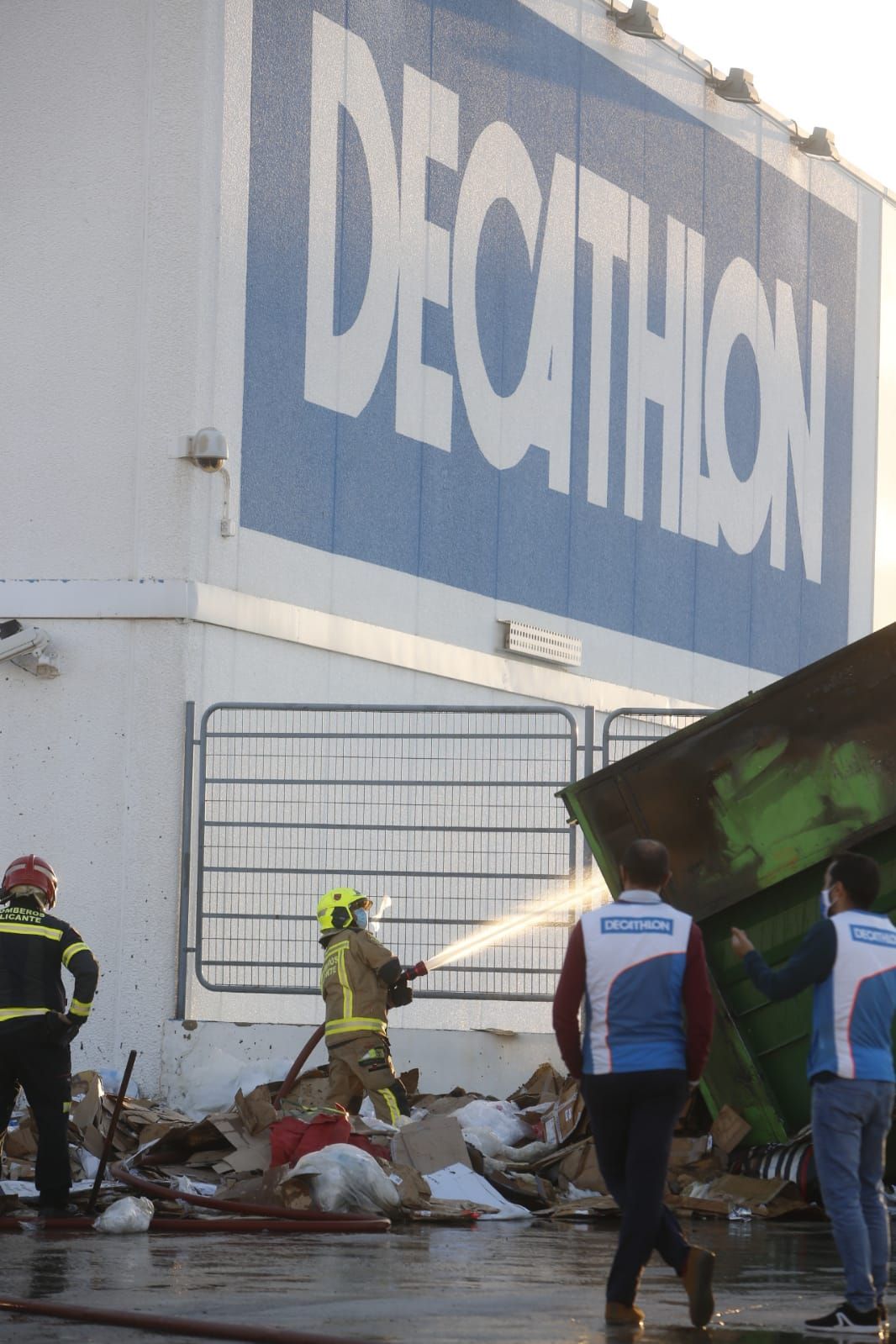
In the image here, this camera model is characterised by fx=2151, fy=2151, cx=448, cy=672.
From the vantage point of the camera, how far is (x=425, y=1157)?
36.0 feet

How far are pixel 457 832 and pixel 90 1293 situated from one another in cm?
657

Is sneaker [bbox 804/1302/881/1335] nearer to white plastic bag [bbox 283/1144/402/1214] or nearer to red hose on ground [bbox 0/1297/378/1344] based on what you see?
red hose on ground [bbox 0/1297/378/1344]

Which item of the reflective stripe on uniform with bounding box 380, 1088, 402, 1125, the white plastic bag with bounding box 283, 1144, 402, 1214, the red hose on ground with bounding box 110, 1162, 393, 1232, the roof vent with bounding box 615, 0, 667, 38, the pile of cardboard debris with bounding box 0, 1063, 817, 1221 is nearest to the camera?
the red hose on ground with bounding box 110, 1162, 393, 1232

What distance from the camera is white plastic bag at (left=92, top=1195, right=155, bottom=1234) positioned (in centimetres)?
964

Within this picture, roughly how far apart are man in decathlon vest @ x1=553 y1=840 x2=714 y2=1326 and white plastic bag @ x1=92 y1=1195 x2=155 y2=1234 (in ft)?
10.6

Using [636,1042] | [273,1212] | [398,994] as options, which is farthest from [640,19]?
[636,1042]

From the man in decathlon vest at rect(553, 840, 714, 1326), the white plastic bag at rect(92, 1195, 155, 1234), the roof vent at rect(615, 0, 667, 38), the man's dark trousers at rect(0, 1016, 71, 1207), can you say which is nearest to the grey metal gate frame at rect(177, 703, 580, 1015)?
the man's dark trousers at rect(0, 1016, 71, 1207)

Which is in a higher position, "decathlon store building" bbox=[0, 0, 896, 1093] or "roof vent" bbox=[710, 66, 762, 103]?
"roof vent" bbox=[710, 66, 762, 103]

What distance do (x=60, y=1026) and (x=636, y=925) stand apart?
4.34 meters

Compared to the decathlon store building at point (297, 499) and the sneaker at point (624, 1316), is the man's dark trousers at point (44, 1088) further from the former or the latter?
the sneaker at point (624, 1316)

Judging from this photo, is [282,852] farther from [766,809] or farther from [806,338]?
[806,338]

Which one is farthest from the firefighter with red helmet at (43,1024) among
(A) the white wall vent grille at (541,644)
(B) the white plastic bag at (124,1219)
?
(A) the white wall vent grille at (541,644)

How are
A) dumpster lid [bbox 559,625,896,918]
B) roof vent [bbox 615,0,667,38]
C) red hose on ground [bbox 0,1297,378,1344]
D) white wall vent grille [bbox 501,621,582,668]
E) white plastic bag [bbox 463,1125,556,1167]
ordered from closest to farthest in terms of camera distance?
red hose on ground [bbox 0,1297,378,1344] < dumpster lid [bbox 559,625,896,918] < white plastic bag [bbox 463,1125,556,1167] < white wall vent grille [bbox 501,621,582,668] < roof vent [bbox 615,0,667,38]

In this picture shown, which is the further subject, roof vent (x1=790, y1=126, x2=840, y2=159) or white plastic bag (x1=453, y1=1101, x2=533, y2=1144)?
roof vent (x1=790, y1=126, x2=840, y2=159)
